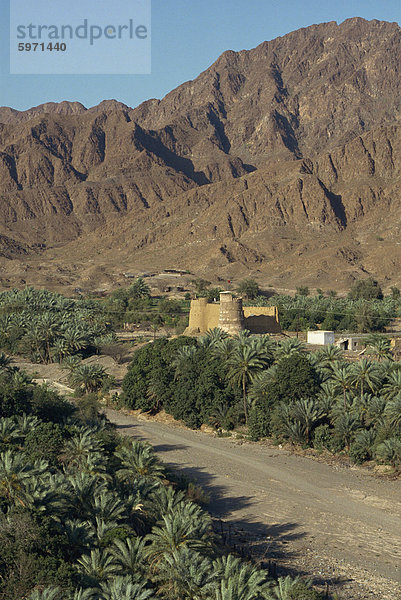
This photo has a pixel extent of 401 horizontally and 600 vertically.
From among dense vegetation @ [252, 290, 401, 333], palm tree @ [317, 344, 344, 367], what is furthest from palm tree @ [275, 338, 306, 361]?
dense vegetation @ [252, 290, 401, 333]

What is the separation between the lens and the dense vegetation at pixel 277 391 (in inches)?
1396

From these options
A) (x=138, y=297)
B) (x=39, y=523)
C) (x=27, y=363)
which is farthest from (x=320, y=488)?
(x=138, y=297)

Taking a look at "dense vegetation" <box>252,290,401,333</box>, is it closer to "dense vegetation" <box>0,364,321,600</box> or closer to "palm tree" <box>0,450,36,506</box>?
"dense vegetation" <box>0,364,321,600</box>

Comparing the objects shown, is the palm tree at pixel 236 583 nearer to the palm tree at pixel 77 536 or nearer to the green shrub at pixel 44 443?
the palm tree at pixel 77 536

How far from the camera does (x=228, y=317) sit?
53.0 meters

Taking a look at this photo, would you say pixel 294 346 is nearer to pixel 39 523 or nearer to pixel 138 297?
pixel 39 523

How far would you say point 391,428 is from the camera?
33719 millimetres

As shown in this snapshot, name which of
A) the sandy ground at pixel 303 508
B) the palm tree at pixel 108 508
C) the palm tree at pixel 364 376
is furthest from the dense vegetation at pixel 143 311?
the palm tree at pixel 108 508

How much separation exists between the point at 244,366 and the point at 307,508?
1365 centimetres

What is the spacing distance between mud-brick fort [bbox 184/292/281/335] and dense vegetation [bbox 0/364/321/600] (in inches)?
1011

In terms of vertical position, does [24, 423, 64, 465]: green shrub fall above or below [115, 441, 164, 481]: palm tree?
above

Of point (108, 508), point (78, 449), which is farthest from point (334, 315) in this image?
point (108, 508)

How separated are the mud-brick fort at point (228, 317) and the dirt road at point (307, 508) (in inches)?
581

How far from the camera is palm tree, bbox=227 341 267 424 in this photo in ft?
136
